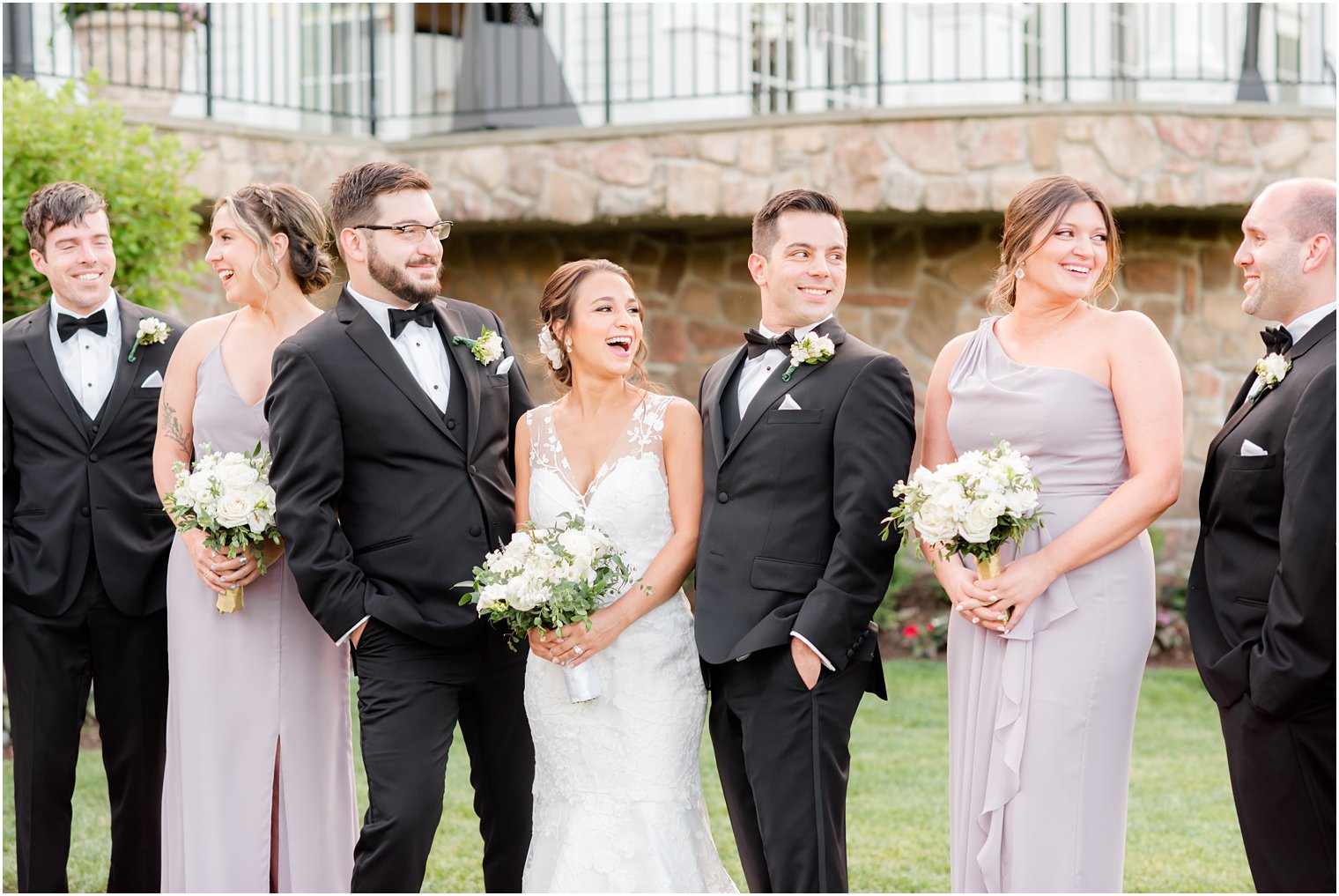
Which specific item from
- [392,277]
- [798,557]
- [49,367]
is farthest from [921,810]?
[49,367]

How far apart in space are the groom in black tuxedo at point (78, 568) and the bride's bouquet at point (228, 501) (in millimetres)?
702

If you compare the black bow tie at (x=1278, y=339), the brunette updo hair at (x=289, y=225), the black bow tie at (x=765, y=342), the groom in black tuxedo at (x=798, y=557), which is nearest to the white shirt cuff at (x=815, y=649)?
the groom in black tuxedo at (x=798, y=557)

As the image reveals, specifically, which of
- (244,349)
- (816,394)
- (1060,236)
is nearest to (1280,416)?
(1060,236)

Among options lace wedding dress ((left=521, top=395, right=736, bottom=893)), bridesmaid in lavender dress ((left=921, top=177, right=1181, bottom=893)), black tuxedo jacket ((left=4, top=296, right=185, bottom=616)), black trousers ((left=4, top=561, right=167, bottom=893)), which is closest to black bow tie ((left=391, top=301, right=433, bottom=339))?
lace wedding dress ((left=521, top=395, right=736, bottom=893))

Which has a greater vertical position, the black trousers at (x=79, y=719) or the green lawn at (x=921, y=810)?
the black trousers at (x=79, y=719)

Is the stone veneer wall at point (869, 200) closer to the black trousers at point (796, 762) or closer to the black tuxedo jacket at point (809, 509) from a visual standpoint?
the black tuxedo jacket at point (809, 509)

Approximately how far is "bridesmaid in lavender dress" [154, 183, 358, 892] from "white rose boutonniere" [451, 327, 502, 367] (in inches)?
26.2

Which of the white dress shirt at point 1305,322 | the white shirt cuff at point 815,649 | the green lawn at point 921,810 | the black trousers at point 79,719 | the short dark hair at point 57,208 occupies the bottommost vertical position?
the green lawn at point 921,810

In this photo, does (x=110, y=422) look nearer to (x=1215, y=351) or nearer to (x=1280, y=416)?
(x=1280, y=416)

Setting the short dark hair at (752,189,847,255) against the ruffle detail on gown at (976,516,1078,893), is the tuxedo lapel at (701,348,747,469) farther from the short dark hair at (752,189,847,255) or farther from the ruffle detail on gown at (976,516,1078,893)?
the ruffle detail on gown at (976,516,1078,893)

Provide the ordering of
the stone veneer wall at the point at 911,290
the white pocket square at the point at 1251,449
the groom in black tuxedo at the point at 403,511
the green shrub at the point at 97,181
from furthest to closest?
1. the stone veneer wall at the point at 911,290
2. the green shrub at the point at 97,181
3. the groom in black tuxedo at the point at 403,511
4. the white pocket square at the point at 1251,449

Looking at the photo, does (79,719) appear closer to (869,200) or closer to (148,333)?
(148,333)

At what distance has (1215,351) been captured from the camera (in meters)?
11.1

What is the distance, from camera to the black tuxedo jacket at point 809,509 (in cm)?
422
